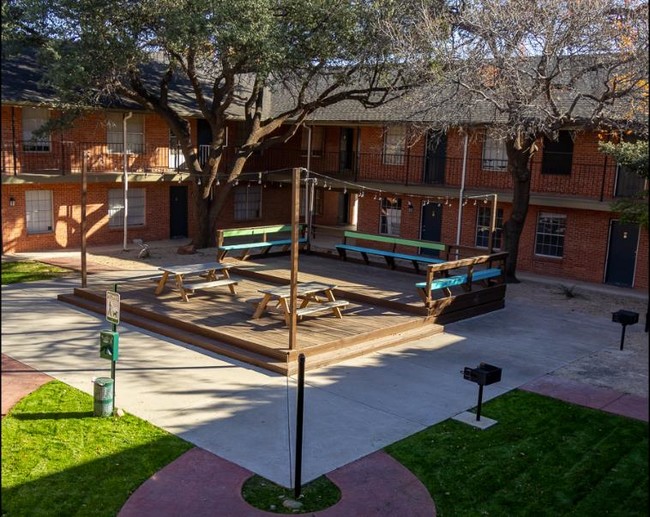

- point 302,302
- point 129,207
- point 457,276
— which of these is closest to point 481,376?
point 302,302

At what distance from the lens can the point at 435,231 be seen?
25547 mm

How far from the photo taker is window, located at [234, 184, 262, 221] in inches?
1190

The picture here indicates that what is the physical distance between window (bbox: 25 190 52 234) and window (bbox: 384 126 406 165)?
40.4 feet

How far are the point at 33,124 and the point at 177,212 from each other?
6.52 meters

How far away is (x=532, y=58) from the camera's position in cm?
1781

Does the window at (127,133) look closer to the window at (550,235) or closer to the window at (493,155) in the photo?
the window at (493,155)

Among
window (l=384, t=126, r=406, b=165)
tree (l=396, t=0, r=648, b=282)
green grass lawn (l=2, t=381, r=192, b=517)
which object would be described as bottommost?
green grass lawn (l=2, t=381, r=192, b=517)

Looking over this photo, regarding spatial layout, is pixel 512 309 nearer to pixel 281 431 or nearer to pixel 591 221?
pixel 591 221

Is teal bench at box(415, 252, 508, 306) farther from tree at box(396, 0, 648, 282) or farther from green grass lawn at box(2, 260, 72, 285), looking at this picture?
green grass lawn at box(2, 260, 72, 285)

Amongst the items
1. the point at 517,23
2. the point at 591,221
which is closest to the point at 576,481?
the point at 517,23

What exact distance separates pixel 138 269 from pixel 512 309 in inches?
428

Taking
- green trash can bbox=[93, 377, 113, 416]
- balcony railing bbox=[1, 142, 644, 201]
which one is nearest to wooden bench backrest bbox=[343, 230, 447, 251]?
balcony railing bbox=[1, 142, 644, 201]

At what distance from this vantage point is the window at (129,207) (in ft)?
83.0

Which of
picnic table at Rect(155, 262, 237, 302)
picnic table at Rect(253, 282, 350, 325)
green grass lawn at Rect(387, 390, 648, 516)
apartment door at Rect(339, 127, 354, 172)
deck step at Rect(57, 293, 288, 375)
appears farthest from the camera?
apartment door at Rect(339, 127, 354, 172)
